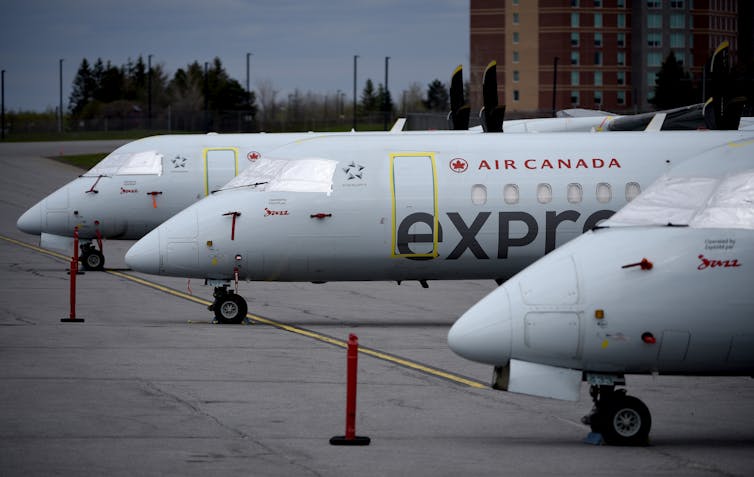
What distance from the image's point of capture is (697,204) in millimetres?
12641

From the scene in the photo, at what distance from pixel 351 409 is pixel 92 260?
21.3 m

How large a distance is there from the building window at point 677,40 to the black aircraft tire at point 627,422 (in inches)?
5780

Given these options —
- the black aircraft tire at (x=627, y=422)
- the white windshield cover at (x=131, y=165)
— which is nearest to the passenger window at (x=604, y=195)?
the black aircraft tire at (x=627, y=422)

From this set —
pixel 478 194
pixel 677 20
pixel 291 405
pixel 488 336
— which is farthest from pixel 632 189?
pixel 677 20

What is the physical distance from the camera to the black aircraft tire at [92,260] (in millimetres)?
32625

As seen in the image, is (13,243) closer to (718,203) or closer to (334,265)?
(334,265)

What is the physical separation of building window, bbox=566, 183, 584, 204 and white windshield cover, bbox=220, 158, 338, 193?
3.69 metres

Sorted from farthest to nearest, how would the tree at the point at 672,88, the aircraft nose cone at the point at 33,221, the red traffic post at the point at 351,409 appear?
the tree at the point at 672,88, the aircraft nose cone at the point at 33,221, the red traffic post at the point at 351,409

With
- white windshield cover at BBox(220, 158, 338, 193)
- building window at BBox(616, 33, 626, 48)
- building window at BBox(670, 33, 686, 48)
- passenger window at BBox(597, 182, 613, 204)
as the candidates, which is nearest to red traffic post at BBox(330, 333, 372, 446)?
white windshield cover at BBox(220, 158, 338, 193)

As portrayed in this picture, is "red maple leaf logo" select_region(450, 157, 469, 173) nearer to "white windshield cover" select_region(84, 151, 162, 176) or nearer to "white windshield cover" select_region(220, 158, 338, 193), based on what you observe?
"white windshield cover" select_region(220, 158, 338, 193)

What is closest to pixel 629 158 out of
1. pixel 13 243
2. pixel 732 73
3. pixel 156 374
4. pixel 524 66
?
pixel 732 73

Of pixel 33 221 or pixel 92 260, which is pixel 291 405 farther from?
pixel 92 260

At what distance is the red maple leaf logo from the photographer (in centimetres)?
2181

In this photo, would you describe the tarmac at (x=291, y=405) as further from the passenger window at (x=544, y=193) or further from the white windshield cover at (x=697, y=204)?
the passenger window at (x=544, y=193)
